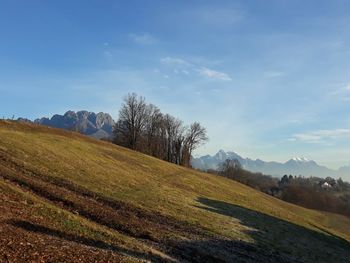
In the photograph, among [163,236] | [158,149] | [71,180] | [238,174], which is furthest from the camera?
[238,174]

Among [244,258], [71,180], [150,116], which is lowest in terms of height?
[244,258]

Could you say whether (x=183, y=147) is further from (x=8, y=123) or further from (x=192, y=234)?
(x=192, y=234)

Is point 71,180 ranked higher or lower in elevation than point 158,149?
lower

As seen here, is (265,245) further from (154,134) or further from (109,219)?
(154,134)

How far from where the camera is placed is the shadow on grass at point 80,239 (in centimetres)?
1891

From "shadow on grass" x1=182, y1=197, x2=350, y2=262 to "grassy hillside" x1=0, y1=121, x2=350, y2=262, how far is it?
0.38 ft

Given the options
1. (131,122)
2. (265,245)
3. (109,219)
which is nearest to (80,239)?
(109,219)

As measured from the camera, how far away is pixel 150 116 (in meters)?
127

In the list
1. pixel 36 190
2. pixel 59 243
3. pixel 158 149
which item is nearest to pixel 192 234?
pixel 36 190

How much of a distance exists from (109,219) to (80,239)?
5.82m

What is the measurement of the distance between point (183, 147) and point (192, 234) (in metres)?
101

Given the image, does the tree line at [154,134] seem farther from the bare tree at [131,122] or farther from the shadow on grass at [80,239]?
the shadow on grass at [80,239]

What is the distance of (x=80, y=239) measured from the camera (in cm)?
1956

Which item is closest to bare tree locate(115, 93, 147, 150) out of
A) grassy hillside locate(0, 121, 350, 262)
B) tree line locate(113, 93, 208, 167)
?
tree line locate(113, 93, 208, 167)
